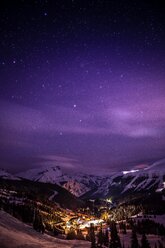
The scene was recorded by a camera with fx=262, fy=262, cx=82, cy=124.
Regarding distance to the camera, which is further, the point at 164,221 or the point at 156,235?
the point at 164,221

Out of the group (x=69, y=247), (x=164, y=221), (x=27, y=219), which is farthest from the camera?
(x=164, y=221)

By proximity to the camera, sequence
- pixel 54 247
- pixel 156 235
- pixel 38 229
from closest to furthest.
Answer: pixel 54 247
pixel 38 229
pixel 156 235

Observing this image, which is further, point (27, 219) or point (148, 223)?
point (148, 223)

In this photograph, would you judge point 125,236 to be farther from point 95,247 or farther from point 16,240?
point 16,240

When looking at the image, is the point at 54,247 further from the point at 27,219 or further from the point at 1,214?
the point at 27,219

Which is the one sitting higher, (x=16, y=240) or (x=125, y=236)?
(x=16, y=240)

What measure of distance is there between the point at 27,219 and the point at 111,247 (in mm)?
52622

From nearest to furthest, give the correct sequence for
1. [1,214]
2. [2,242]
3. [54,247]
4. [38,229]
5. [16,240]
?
[2,242] < [16,240] < [54,247] < [1,214] < [38,229]

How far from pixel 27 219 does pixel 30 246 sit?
69.8 m

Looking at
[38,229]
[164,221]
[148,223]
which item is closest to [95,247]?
[38,229]

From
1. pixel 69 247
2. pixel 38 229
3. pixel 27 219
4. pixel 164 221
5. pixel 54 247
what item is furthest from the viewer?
pixel 164 221

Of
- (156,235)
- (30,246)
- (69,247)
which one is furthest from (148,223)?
(30,246)

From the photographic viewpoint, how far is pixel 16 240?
65438 mm

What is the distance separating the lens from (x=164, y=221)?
17238cm
